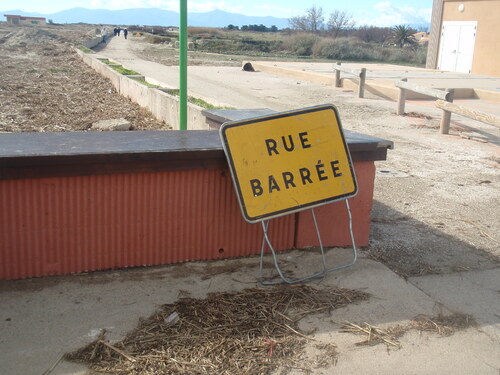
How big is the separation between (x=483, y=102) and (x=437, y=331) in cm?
1623

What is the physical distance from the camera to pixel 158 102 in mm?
13555

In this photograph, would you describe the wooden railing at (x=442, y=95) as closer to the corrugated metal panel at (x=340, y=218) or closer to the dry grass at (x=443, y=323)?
the corrugated metal panel at (x=340, y=218)

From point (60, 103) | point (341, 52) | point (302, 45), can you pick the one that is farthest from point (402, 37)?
point (60, 103)

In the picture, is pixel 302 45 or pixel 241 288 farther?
pixel 302 45

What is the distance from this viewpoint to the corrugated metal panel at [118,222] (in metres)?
4.20

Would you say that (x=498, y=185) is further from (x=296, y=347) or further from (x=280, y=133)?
(x=296, y=347)

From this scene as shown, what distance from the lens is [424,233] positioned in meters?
Answer: 5.94

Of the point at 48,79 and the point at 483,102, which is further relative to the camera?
the point at 48,79

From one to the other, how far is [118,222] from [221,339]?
140 centimetres

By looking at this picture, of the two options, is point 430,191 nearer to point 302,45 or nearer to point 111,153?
point 111,153

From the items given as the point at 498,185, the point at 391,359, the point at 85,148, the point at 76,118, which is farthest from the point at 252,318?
the point at 76,118

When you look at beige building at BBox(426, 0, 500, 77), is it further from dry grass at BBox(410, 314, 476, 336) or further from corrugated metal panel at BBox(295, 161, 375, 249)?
dry grass at BBox(410, 314, 476, 336)

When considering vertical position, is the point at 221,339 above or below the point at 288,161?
below

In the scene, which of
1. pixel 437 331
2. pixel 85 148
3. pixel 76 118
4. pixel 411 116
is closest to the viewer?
pixel 437 331
